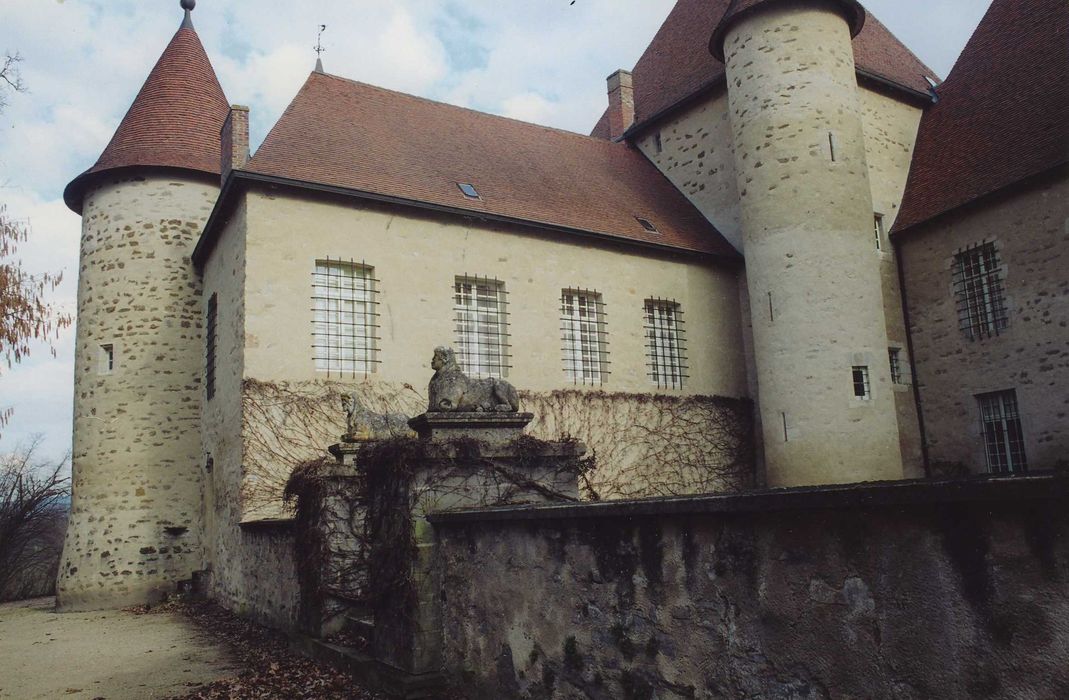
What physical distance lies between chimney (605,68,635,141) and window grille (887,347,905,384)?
317 inches

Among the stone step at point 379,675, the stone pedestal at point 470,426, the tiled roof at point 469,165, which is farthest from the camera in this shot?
the tiled roof at point 469,165

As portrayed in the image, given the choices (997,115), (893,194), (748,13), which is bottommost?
(893,194)

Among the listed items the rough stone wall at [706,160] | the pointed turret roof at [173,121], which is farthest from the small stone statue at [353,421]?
the rough stone wall at [706,160]

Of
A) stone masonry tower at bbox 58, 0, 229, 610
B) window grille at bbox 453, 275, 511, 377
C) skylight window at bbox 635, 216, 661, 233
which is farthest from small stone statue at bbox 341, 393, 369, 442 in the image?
skylight window at bbox 635, 216, 661, 233

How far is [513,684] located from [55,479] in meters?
22.3

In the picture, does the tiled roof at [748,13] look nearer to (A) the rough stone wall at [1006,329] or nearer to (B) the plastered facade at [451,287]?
(A) the rough stone wall at [1006,329]

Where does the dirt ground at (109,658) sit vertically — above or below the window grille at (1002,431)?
below

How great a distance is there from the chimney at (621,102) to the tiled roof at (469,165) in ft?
5.24

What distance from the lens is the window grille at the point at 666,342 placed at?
1483 cm

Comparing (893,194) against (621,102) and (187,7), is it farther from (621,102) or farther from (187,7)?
(187,7)

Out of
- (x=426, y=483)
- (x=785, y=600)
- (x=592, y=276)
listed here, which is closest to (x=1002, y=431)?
(x=592, y=276)

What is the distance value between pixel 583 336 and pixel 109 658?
27.5 feet

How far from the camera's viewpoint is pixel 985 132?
14711 mm

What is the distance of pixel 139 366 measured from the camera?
14336mm
